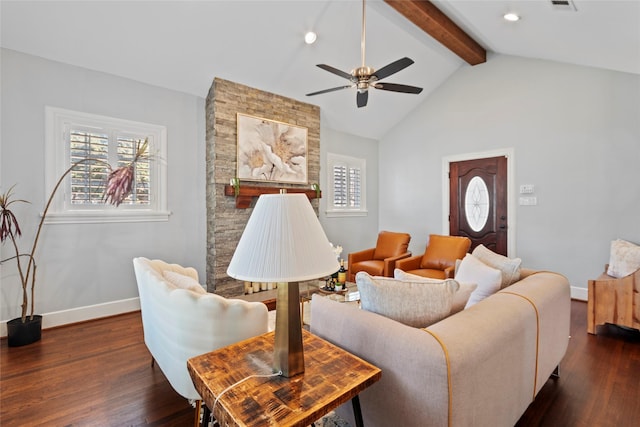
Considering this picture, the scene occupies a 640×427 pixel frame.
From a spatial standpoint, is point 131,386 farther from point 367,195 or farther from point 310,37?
point 367,195

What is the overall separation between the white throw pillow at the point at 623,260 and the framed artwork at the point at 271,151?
12.7 feet

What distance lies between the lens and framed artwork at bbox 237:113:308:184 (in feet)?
13.8

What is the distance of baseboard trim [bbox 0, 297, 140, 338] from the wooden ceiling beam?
4595 mm

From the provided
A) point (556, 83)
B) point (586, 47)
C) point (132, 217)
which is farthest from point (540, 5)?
point (132, 217)

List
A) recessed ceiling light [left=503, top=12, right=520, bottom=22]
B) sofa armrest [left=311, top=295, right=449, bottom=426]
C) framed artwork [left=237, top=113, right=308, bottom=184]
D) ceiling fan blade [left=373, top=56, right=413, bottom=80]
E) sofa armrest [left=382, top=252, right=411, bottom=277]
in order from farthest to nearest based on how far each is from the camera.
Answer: framed artwork [left=237, top=113, right=308, bottom=184] → sofa armrest [left=382, top=252, right=411, bottom=277] → recessed ceiling light [left=503, top=12, right=520, bottom=22] → ceiling fan blade [left=373, top=56, right=413, bottom=80] → sofa armrest [left=311, top=295, right=449, bottom=426]

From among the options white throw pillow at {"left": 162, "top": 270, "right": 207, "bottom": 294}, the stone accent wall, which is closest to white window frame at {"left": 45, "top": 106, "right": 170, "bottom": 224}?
the stone accent wall

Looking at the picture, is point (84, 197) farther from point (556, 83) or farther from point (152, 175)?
point (556, 83)

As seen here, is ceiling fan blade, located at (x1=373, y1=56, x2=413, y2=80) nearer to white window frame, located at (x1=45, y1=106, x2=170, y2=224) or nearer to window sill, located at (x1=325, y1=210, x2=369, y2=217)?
white window frame, located at (x1=45, y1=106, x2=170, y2=224)

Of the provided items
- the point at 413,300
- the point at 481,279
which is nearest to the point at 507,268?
the point at 481,279

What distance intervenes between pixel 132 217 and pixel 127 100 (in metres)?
1.38

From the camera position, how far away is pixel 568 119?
162 inches

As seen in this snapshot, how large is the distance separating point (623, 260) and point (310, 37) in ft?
13.7

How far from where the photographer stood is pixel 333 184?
5742 mm

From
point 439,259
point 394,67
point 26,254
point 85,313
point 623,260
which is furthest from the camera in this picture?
point 439,259
